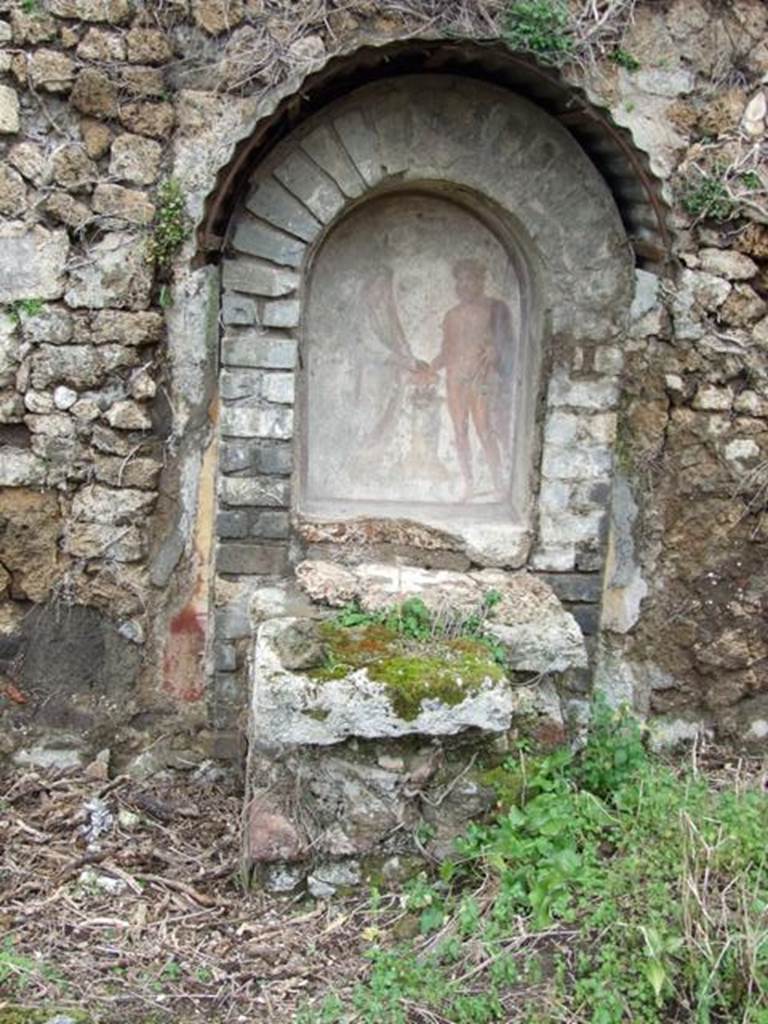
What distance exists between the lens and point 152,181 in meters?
3.80

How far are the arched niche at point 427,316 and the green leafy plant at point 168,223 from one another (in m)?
0.19

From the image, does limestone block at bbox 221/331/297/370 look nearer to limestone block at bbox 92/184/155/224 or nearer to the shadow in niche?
the shadow in niche

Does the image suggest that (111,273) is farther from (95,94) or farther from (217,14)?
(217,14)

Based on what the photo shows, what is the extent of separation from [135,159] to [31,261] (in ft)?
1.76

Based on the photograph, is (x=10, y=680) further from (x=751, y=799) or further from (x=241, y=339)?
→ (x=751, y=799)

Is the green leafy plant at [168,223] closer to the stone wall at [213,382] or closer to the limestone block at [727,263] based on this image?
the stone wall at [213,382]

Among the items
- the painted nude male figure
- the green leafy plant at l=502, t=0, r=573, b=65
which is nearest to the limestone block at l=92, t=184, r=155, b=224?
the painted nude male figure

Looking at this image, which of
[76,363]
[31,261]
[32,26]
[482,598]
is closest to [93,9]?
[32,26]

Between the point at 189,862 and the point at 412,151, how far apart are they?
2715 millimetres

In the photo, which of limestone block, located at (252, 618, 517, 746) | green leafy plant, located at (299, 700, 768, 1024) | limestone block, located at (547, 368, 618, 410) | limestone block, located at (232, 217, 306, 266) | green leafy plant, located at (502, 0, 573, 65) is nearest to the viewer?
green leafy plant, located at (299, 700, 768, 1024)

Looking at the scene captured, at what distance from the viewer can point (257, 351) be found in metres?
3.87

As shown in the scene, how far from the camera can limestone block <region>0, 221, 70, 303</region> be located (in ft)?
12.3

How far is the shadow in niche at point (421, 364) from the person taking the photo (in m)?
4.18

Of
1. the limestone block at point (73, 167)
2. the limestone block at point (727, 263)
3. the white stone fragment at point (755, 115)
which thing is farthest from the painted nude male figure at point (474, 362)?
the limestone block at point (73, 167)
